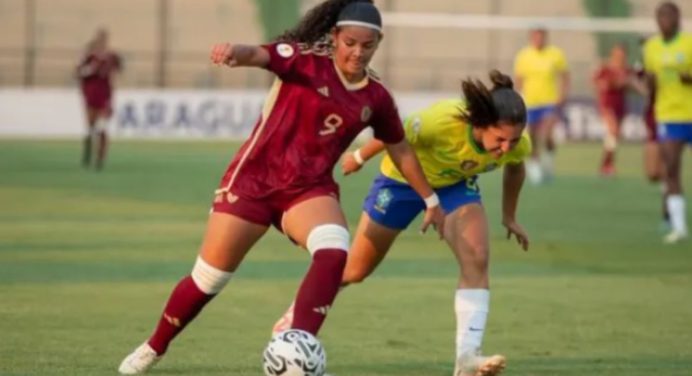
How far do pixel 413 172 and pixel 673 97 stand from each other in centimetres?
1109

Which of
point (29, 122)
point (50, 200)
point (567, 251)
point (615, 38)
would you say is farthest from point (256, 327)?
point (615, 38)

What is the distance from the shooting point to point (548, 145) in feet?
108

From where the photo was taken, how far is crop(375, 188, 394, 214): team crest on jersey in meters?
11.5

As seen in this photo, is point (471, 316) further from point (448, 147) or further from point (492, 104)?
point (492, 104)

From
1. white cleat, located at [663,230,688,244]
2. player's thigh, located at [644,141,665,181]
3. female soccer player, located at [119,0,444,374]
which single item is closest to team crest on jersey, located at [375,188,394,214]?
female soccer player, located at [119,0,444,374]

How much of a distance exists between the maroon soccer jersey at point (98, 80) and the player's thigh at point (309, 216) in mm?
26740

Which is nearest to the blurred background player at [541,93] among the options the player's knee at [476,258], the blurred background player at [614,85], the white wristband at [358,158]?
the blurred background player at [614,85]

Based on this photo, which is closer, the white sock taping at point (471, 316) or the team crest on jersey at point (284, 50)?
the team crest on jersey at point (284, 50)

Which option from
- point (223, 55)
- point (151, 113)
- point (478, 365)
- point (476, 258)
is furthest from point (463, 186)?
point (151, 113)

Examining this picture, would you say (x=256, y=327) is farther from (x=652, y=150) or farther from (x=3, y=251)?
(x=652, y=150)

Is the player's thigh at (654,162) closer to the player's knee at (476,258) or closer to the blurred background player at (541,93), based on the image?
the blurred background player at (541,93)

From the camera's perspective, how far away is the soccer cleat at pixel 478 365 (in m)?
10.1

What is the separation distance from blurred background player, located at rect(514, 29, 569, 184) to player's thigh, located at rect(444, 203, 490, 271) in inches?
846

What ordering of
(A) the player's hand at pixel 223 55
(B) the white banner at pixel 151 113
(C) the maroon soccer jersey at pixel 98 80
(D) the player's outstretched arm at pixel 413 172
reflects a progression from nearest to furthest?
(A) the player's hand at pixel 223 55
(D) the player's outstretched arm at pixel 413 172
(C) the maroon soccer jersey at pixel 98 80
(B) the white banner at pixel 151 113
